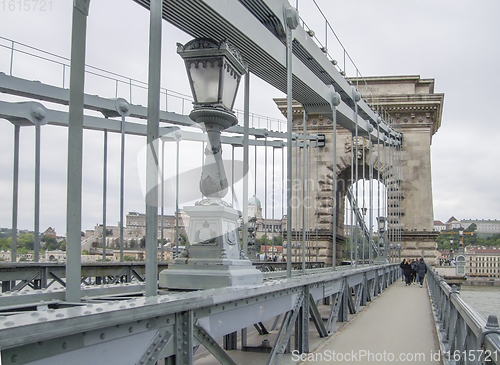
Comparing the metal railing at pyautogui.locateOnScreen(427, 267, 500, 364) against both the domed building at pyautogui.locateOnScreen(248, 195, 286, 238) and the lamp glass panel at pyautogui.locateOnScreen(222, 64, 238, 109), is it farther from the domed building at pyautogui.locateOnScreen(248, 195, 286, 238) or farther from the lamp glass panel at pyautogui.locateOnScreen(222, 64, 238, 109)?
the domed building at pyautogui.locateOnScreen(248, 195, 286, 238)

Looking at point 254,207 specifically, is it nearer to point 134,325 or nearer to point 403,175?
point 403,175

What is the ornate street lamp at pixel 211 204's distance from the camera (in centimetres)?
452

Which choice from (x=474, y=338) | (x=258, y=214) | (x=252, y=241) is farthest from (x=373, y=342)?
(x=258, y=214)

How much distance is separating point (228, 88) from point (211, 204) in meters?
1.04

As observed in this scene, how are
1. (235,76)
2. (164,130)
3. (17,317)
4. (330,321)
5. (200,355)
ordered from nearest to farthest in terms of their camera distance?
(17,317), (235,76), (200,355), (330,321), (164,130)

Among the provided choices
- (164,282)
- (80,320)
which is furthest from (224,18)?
(80,320)

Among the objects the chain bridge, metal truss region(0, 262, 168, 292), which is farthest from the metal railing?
metal truss region(0, 262, 168, 292)

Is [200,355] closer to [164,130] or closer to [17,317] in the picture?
[17,317]

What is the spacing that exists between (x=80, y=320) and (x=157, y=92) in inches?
61.7

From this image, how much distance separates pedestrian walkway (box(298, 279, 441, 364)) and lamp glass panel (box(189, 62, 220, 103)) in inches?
111

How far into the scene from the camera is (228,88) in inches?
190

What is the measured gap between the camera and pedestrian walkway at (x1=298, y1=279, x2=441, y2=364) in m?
5.81

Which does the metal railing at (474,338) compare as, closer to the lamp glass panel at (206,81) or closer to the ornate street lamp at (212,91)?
the ornate street lamp at (212,91)

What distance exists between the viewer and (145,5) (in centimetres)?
462
